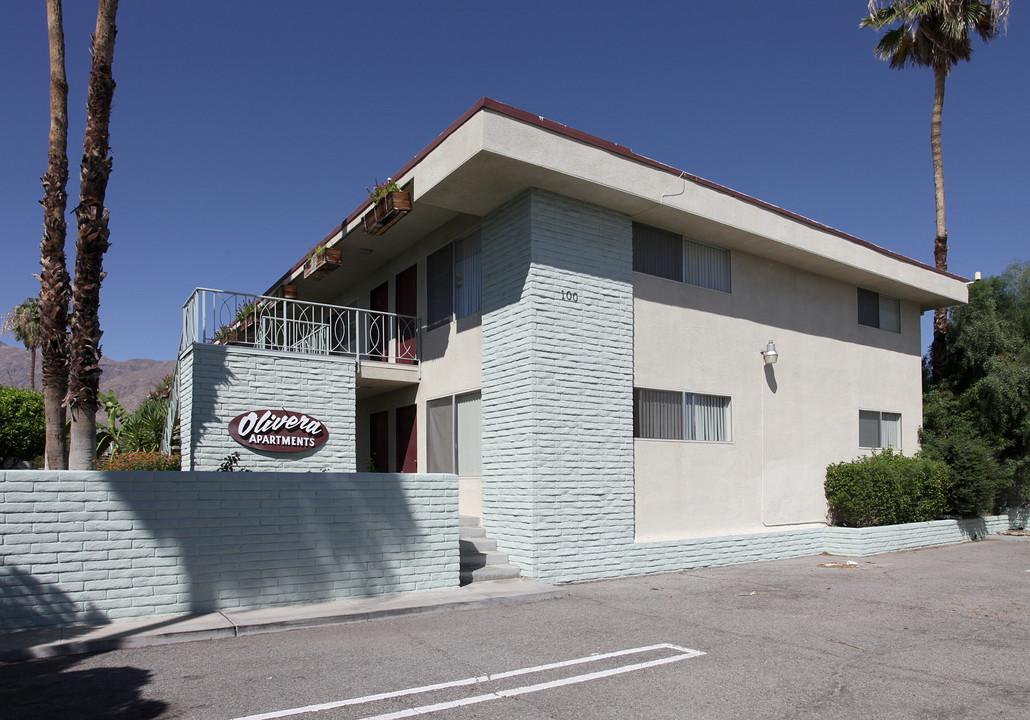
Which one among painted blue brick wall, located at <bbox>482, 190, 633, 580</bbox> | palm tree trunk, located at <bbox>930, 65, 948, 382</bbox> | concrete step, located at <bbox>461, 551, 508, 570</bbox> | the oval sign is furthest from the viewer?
palm tree trunk, located at <bbox>930, 65, 948, 382</bbox>

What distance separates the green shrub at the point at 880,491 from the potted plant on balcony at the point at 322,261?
10557 millimetres

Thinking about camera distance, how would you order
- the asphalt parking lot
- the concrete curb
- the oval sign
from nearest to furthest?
1. the asphalt parking lot
2. the concrete curb
3. the oval sign

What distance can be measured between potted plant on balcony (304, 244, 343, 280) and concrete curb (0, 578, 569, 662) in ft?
24.4

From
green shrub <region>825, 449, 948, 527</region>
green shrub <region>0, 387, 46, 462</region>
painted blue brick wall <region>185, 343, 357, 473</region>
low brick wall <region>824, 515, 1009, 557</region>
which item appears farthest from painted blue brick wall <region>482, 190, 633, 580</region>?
green shrub <region>0, 387, 46, 462</region>

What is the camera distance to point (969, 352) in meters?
18.0

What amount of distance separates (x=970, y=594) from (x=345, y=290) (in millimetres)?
13940

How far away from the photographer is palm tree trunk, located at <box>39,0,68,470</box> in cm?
946

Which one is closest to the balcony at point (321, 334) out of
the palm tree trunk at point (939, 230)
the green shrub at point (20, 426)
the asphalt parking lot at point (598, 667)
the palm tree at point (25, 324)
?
the asphalt parking lot at point (598, 667)

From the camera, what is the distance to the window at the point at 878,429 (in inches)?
636

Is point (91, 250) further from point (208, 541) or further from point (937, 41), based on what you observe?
point (937, 41)

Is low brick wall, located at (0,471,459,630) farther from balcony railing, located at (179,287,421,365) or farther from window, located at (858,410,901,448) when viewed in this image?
window, located at (858,410,901,448)

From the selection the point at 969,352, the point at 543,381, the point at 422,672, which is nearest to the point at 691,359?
the point at 543,381

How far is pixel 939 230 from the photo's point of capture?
1947 cm

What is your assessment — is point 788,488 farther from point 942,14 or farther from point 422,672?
point 942,14
